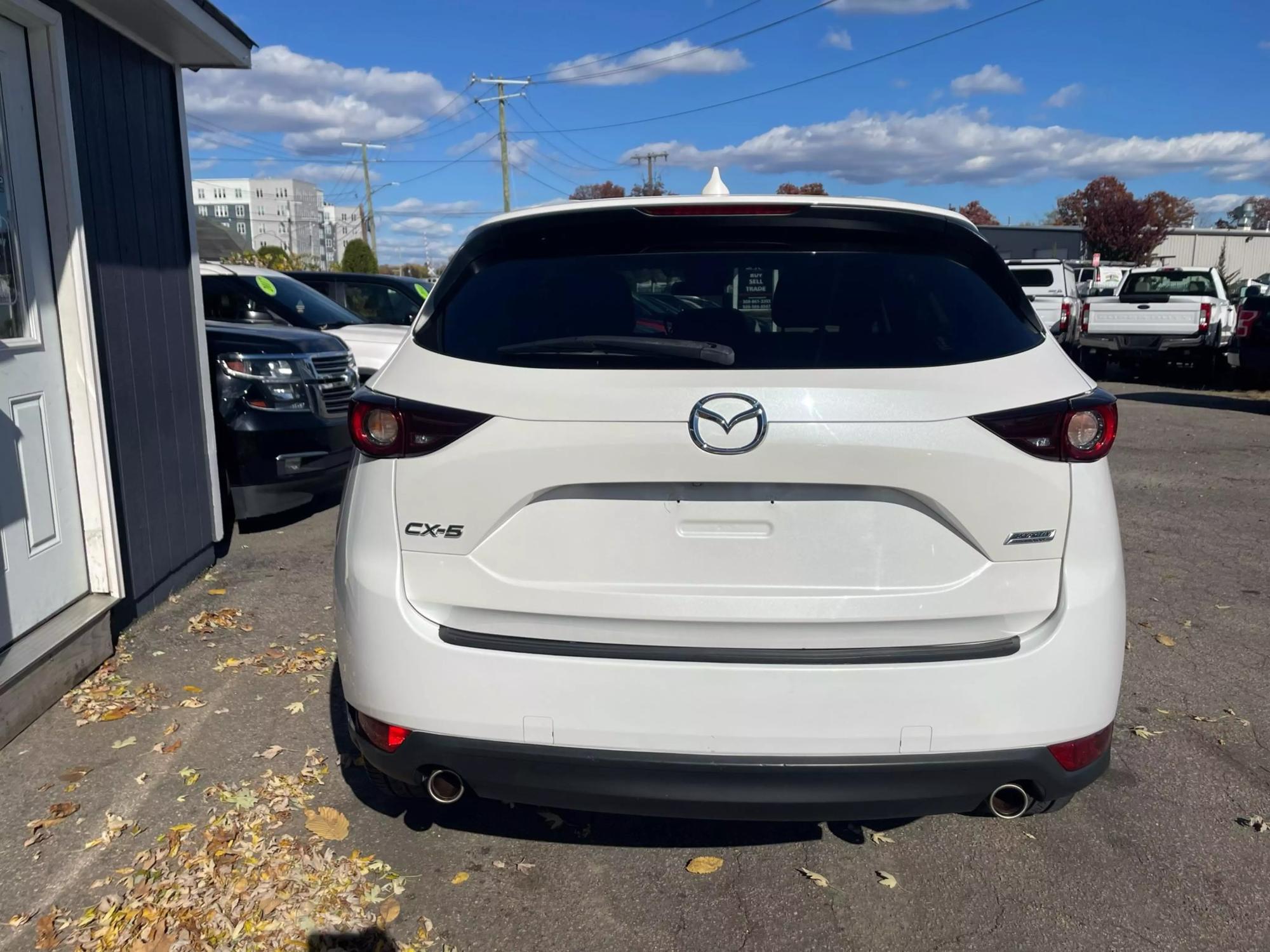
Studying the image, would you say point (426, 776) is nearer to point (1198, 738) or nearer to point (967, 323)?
point (967, 323)

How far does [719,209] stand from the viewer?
266 cm

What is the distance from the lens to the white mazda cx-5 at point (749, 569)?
228 centimetres

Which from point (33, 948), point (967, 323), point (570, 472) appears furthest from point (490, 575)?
point (33, 948)

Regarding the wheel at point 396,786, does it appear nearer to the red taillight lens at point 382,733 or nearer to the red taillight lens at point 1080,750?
the red taillight lens at point 382,733

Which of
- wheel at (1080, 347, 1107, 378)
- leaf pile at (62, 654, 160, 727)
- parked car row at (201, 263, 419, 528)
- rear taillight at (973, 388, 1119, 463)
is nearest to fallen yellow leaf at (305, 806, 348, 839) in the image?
leaf pile at (62, 654, 160, 727)

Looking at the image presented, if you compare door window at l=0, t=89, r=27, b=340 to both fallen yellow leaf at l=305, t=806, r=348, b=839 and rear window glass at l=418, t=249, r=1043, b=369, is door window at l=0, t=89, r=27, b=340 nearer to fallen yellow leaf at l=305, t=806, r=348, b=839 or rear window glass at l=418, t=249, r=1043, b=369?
fallen yellow leaf at l=305, t=806, r=348, b=839

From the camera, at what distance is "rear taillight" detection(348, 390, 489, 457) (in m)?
2.36

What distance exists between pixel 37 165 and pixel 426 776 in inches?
130

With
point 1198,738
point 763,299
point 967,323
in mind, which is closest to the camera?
point 967,323

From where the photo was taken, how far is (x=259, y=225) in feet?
298

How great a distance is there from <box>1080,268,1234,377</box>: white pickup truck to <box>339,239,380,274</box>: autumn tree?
1412 inches

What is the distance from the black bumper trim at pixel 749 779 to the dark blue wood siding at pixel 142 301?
3037mm

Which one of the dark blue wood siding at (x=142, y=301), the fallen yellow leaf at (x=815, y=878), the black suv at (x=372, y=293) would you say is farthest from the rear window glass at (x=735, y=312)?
the black suv at (x=372, y=293)

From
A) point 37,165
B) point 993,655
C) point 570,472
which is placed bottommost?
point 993,655
